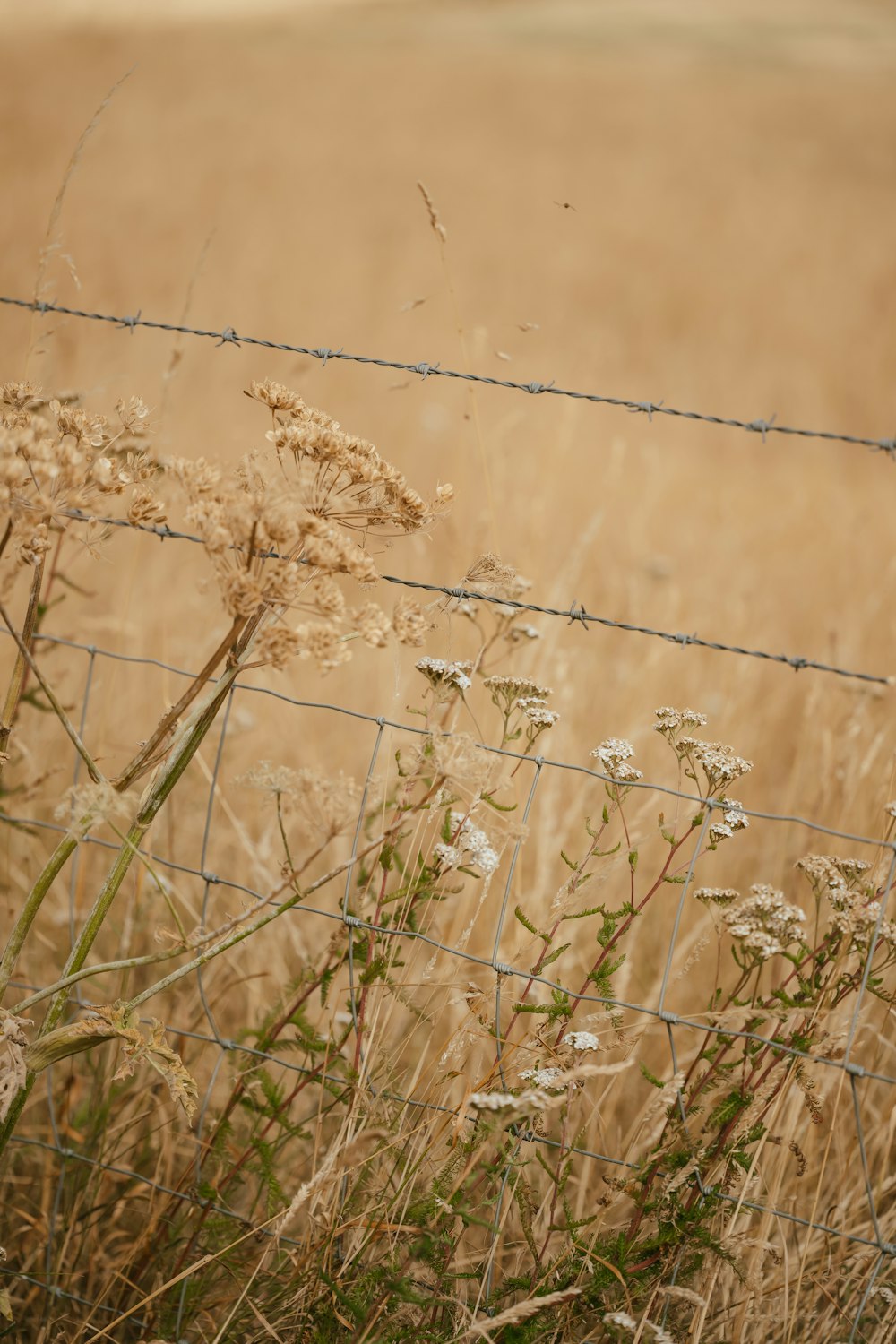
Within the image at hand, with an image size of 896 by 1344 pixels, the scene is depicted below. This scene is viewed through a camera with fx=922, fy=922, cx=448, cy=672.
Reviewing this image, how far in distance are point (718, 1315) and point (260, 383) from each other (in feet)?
5.61

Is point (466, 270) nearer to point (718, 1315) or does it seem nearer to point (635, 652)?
point (635, 652)

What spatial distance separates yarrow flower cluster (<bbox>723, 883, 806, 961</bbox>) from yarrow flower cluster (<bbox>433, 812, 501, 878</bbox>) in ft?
1.14

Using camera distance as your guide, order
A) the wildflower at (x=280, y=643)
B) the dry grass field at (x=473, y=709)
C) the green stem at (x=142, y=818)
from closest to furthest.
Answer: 1. the wildflower at (x=280, y=643)
2. the green stem at (x=142, y=818)
3. the dry grass field at (x=473, y=709)

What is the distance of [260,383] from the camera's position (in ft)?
4.43

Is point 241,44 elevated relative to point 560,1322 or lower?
elevated

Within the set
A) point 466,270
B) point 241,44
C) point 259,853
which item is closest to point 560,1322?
point 259,853

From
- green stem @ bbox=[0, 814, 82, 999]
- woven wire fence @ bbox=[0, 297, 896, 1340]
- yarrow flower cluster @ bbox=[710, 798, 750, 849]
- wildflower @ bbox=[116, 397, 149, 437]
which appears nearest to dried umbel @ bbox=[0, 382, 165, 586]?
wildflower @ bbox=[116, 397, 149, 437]

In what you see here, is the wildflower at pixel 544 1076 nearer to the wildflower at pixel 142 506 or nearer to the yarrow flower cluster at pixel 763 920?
the yarrow flower cluster at pixel 763 920

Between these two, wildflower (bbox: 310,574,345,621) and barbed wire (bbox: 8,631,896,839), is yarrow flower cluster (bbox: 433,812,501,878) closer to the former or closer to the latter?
barbed wire (bbox: 8,631,896,839)

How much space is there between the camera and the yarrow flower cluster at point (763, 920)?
126 cm

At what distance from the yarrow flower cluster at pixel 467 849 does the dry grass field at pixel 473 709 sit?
0.21ft

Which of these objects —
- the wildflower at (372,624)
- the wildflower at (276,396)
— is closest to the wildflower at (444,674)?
the wildflower at (372,624)

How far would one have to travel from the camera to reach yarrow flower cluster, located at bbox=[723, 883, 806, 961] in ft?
4.15

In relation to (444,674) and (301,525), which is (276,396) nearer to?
(301,525)
